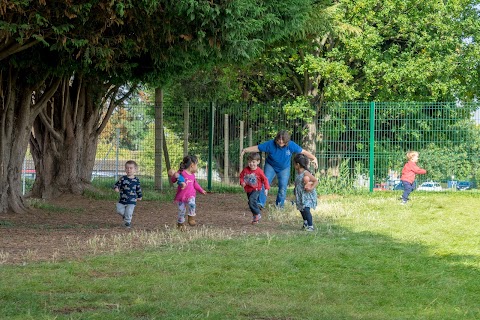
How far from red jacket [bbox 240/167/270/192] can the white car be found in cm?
1184

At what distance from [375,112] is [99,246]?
15658 millimetres

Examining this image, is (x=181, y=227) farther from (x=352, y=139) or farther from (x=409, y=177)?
(x=352, y=139)

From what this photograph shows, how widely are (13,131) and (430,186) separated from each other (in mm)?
13277

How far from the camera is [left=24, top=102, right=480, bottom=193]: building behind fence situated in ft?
83.1

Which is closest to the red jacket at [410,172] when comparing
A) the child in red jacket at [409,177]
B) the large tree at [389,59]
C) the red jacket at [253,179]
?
the child in red jacket at [409,177]

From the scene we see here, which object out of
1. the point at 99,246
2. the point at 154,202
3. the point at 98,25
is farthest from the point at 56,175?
the point at 99,246

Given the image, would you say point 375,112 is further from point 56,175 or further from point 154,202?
point 56,175

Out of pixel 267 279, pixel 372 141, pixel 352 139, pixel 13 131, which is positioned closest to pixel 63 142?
pixel 13 131

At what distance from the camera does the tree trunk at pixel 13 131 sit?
671 inches

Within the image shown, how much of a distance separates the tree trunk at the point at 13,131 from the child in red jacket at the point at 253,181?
4437 millimetres

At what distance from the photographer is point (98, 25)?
13414 millimetres

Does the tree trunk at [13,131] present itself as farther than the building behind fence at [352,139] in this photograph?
A: No

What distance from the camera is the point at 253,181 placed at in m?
15.1

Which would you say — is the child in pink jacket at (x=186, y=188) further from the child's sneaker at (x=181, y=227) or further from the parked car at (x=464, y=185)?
the parked car at (x=464, y=185)
